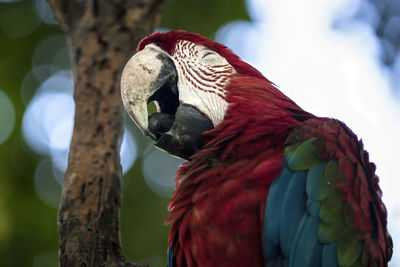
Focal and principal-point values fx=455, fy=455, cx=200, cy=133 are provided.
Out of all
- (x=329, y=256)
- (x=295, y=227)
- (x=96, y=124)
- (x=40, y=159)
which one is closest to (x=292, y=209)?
(x=295, y=227)

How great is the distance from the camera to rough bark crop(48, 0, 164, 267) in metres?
1.72

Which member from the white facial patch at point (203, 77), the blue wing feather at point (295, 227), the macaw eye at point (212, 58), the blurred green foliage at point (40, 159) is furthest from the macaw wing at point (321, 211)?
the blurred green foliage at point (40, 159)

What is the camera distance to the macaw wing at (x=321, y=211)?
1491 millimetres

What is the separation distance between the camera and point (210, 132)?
5.64ft

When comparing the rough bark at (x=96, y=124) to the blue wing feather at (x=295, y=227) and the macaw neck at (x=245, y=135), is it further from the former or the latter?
the blue wing feather at (x=295, y=227)

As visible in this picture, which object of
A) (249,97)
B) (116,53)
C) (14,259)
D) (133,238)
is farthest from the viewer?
(133,238)

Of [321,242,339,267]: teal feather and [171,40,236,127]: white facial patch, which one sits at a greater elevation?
[171,40,236,127]: white facial patch

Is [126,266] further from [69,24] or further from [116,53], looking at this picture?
[69,24]

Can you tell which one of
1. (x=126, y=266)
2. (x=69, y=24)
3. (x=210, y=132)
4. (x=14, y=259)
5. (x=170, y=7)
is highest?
(x=170, y=7)

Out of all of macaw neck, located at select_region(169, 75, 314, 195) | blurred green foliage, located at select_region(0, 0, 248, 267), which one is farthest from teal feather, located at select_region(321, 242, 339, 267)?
blurred green foliage, located at select_region(0, 0, 248, 267)

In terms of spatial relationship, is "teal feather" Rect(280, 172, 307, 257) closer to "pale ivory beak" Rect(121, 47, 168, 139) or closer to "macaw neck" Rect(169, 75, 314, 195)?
"macaw neck" Rect(169, 75, 314, 195)

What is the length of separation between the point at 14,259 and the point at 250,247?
3455 millimetres

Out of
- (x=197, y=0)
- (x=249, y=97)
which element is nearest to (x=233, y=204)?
(x=249, y=97)

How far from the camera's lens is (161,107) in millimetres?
1881
